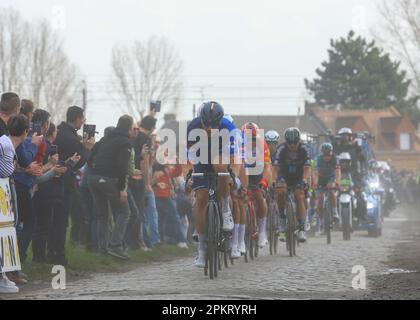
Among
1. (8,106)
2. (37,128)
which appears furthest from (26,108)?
(8,106)

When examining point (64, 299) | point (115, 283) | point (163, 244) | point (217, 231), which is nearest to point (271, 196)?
point (163, 244)

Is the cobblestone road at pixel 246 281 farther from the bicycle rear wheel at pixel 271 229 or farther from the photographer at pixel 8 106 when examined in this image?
the photographer at pixel 8 106

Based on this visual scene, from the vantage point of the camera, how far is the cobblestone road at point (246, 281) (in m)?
10.8

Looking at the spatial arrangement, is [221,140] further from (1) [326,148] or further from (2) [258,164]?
(1) [326,148]

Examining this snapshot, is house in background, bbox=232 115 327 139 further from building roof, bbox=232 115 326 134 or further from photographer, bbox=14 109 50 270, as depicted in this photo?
photographer, bbox=14 109 50 270

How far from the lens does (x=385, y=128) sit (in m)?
117

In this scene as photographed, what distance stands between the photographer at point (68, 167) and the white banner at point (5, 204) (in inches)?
76.3

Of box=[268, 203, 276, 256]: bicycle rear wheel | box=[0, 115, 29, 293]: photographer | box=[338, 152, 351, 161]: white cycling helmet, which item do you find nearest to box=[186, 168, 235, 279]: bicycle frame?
box=[0, 115, 29, 293]: photographer

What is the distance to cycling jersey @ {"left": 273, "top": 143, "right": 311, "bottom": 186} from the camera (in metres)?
17.8

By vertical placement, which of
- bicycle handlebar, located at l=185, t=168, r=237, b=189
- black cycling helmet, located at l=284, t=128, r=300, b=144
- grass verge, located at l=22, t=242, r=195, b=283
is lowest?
grass verge, located at l=22, t=242, r=195, b=283

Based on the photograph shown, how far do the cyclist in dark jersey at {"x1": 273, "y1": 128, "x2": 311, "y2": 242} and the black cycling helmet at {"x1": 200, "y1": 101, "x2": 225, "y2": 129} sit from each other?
15.3 feet

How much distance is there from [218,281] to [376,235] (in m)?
12.3

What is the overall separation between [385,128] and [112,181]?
104 m
